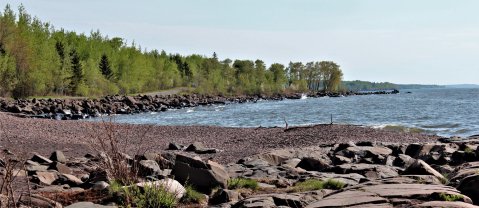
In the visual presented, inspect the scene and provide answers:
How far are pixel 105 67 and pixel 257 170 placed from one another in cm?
8940

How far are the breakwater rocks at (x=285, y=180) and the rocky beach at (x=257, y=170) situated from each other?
3 cm

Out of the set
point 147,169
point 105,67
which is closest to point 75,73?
point 105,67

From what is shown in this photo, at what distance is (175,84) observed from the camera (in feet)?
449

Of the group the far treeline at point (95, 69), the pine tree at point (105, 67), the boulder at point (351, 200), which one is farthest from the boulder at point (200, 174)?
the pine tree at point (105, 67)

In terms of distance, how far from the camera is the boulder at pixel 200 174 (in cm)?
1209

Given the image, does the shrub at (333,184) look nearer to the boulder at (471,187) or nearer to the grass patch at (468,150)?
the boulder at (471,187)

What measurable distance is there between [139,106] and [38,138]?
44.7 metres

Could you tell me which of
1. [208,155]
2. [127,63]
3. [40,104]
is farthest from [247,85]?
[208,155]

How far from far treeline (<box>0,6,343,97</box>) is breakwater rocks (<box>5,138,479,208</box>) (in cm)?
5339

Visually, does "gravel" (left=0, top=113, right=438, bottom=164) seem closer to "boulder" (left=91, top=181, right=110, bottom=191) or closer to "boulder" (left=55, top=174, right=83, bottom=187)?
"boulder" (left=55, top=174, right=83, bottom=187)

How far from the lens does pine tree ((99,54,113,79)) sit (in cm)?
9963

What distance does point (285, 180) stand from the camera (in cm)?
1398

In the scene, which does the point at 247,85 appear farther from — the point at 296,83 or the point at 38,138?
the point at 38,138

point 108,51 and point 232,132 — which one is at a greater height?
point 108,51
